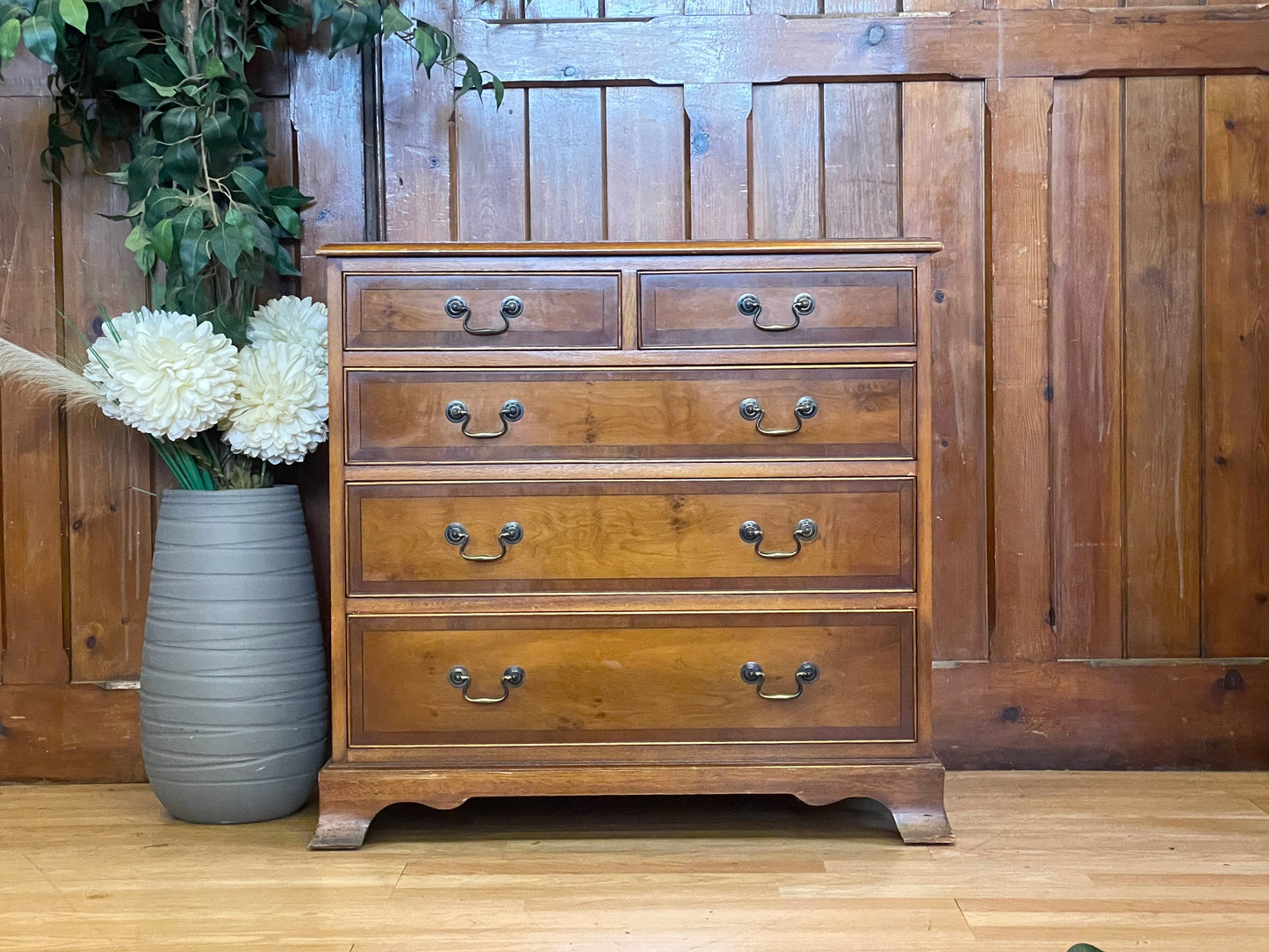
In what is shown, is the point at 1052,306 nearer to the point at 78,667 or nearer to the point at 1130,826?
the point at 1130,826

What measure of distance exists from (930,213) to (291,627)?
146cm

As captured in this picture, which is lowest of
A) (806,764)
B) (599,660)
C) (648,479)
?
(806,764)

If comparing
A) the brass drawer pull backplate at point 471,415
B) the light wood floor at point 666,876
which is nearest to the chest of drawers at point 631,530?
the brass drawer pull backplate at point 471,415

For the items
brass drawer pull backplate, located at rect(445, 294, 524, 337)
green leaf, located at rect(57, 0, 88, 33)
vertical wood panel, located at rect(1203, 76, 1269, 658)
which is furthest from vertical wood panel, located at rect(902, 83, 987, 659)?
green leaf, located at rect(57, 0, 88, 33)

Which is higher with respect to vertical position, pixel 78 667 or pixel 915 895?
pixel 78 667

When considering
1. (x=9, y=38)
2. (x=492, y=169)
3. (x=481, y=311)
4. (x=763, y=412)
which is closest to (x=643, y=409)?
(x=763, y=412)

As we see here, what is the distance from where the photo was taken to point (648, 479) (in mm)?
1676

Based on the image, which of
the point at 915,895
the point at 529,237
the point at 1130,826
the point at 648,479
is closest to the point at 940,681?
the point at 1130,826

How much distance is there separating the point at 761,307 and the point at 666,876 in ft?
2.91

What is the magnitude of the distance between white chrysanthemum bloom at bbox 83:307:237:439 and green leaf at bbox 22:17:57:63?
16.4 inches

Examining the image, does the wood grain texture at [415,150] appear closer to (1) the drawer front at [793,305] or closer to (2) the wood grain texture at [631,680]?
(1) the drawer front at [793,305]

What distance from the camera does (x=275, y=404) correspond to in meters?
1.78

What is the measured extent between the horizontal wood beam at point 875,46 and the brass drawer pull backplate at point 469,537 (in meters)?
0.97

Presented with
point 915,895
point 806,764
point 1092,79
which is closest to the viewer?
point 915,895
